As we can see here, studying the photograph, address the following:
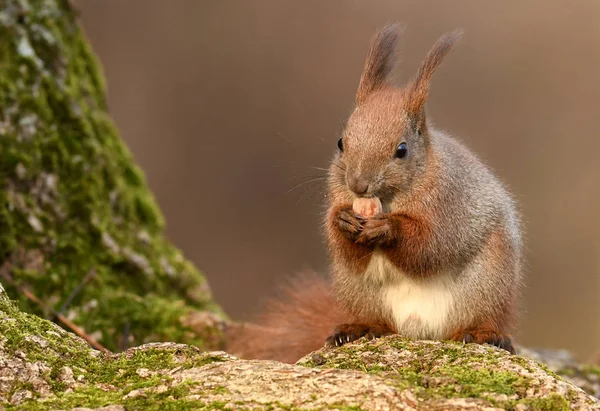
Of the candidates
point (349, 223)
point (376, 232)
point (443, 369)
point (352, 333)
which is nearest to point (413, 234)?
point (376, 232)

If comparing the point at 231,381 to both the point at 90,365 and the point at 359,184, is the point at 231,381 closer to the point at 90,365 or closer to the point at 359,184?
the point at 90,365

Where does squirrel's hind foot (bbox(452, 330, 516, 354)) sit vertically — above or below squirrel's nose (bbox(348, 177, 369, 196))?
below

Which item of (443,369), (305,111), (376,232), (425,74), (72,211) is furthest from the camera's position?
(305,111)

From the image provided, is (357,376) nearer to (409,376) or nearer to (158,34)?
(409,376)

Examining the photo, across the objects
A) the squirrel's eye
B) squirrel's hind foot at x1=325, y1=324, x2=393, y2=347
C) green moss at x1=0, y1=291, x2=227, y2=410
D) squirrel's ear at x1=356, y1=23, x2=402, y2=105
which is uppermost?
squirrel's ear at x1=356, y1=23, x2=402, y2=105

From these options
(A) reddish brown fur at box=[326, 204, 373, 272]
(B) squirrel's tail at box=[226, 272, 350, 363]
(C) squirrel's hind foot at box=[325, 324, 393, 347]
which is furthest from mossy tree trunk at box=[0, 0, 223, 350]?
(A) reddish brown fur at box=[326, 204, 373, 272]

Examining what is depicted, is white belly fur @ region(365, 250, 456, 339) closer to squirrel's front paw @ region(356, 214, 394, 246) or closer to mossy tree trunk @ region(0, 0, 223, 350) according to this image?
squirrel's front paw @ region(356, 214, 394, 246)
